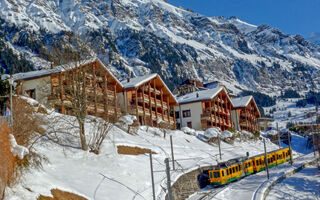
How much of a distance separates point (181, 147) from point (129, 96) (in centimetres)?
1568

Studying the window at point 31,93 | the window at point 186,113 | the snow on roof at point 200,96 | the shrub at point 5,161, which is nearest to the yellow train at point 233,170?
the snow on roof at point 200,96

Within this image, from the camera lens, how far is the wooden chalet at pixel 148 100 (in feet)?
186

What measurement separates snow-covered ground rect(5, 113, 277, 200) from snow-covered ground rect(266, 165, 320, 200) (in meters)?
7.78

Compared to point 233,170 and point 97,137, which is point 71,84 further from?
point 233,170

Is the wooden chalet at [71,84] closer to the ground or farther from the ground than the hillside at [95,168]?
farther from the ground

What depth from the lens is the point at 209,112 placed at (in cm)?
6850

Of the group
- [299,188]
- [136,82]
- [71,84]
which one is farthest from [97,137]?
[136,82]

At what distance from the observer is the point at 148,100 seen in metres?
60.3

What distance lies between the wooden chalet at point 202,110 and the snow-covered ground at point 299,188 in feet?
87.4

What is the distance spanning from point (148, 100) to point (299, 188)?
29132 millimetres

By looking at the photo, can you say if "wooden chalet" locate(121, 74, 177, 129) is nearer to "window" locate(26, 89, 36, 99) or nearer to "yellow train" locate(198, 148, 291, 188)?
"window" locate(26, 89, 36, 99)

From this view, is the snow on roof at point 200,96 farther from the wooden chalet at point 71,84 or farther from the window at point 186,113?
the wooden chalet at point 71,84

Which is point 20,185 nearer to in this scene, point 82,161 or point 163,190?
point 82,161

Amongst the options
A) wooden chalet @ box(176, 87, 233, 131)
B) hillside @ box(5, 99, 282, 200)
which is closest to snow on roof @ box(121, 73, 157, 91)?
wooden chalet @ box(176, 87, 233, 131)
